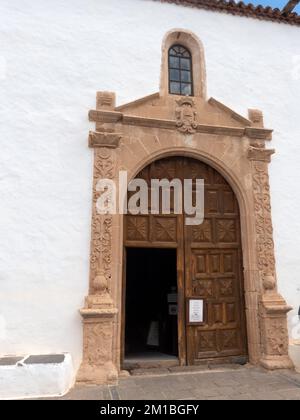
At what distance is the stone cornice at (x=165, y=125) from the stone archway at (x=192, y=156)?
0.05ft

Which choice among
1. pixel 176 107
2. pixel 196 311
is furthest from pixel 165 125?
pixel 196 311

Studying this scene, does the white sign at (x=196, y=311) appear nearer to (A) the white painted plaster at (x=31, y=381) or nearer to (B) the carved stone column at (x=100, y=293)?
(B) the carved stone column at (x=100, y=293)

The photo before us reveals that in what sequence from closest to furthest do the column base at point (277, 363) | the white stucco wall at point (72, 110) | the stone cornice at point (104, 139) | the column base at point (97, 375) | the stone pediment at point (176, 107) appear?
1. the column base at point (97, 375)
2. the white stucco wall at point (72, 110)
3. the column base at point (277, 363)
4. the stone cornice at point (104, 139)
5. the stone pediment at point (176, 107)

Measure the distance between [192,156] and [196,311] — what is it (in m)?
2.46

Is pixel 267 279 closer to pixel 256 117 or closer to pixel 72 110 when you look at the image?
pixel 256 117

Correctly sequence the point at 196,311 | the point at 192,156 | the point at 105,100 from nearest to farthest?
the point at 196,311 < the point at 105,100 < the point at 192,156

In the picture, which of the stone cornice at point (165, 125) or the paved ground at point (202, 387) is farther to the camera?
the stone cornice at point (165, 125)

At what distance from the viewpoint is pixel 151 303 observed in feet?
28.3

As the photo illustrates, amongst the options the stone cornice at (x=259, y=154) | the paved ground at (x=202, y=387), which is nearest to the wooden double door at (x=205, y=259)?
the paved ground at (x=202, y=387)

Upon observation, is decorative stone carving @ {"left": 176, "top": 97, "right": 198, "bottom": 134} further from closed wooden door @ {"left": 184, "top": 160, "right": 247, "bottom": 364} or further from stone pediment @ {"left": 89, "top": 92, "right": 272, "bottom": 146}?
closed wooden door @ {"left": 184, "top": 160, "right": 247, "bottom": 364}

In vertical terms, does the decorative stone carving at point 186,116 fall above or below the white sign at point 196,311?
above

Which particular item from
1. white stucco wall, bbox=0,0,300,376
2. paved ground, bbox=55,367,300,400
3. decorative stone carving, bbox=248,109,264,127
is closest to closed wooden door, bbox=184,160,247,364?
paved ground, bbox=55,367,300,400

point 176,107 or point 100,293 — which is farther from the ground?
point 176,107

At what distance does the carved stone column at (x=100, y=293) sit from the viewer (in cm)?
452
